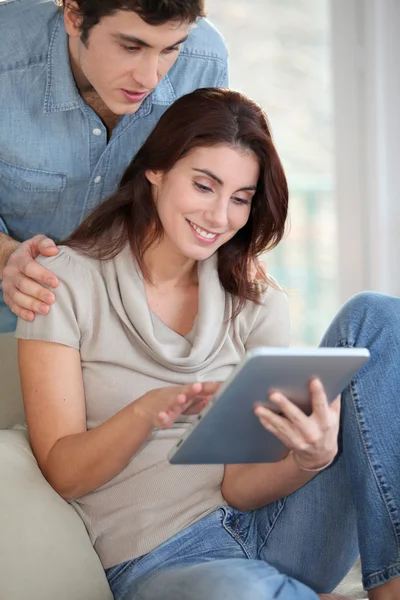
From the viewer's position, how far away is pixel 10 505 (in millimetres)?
1467

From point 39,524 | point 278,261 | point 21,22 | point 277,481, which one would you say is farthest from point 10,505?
point 278,261

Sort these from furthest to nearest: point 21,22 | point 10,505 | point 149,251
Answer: point 21,22 < point 149,251 < point 10,505

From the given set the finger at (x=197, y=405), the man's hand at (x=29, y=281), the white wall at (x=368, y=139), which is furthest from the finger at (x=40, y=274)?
the white wall at (x=368, y=139)

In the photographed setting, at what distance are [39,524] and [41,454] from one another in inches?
5.6

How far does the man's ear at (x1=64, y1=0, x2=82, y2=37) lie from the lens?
1757mm

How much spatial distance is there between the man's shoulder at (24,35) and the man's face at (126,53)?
0.15 meters

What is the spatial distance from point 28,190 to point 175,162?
459 mm

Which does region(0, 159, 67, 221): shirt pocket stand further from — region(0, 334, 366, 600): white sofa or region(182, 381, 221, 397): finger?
region(182, 381, 221, 397): finger

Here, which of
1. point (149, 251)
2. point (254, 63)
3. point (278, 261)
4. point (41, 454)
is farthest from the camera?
point (278, 261)

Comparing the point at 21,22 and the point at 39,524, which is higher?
the point at 21,22

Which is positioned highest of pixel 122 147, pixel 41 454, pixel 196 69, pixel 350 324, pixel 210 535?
pixel 196 69

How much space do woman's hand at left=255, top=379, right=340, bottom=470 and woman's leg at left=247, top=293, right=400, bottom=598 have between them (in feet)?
0.45

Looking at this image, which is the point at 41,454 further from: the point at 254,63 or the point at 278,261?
the point at 278,261

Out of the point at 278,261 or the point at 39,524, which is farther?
the point at 278,261
